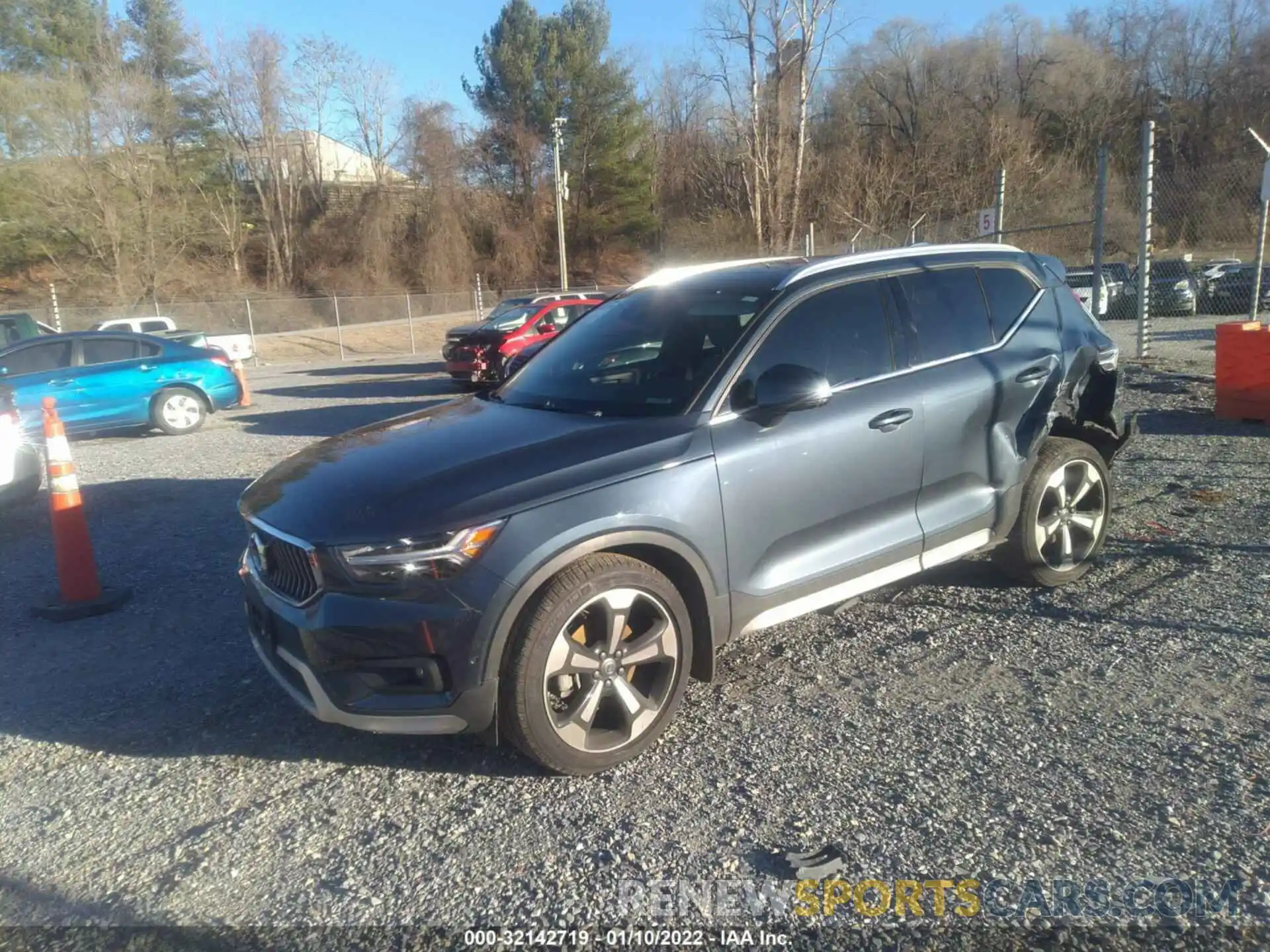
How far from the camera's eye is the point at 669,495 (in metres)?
3.58

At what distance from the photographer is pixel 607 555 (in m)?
3.50

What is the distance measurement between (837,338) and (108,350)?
1126cm

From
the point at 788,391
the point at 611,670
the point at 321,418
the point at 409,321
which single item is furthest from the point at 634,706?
the point at 409,321

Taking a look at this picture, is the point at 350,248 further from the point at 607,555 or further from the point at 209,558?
the point at 607,555

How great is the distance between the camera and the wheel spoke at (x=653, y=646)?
140 inches

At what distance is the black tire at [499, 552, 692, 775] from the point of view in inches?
131

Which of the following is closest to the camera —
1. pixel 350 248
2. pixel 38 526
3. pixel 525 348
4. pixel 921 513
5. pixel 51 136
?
pixel 921 513

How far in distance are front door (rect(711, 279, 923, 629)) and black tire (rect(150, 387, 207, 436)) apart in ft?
35.6

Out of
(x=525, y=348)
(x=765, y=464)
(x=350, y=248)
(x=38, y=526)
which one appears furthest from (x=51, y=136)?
(x=765, y=464)

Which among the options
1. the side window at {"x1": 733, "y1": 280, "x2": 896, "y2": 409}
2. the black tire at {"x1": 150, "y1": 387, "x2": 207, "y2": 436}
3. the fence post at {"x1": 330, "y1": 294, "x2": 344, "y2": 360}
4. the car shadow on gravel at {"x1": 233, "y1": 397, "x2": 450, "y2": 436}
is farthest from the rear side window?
the fence post at {"x1": 330, "y1": 294, "x2": 344, "y2": 360}

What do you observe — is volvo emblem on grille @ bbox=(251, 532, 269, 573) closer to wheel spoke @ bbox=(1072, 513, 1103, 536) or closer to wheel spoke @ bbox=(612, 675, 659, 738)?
wheel spoke @ bbox=(612, 675, 659, 738)

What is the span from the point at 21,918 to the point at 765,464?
2.89 metres

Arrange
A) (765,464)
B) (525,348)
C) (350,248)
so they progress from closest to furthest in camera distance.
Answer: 1. (765,464)
2. (525,348)
3. (350,248)

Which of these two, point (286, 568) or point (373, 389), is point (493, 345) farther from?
point (286, 568)
